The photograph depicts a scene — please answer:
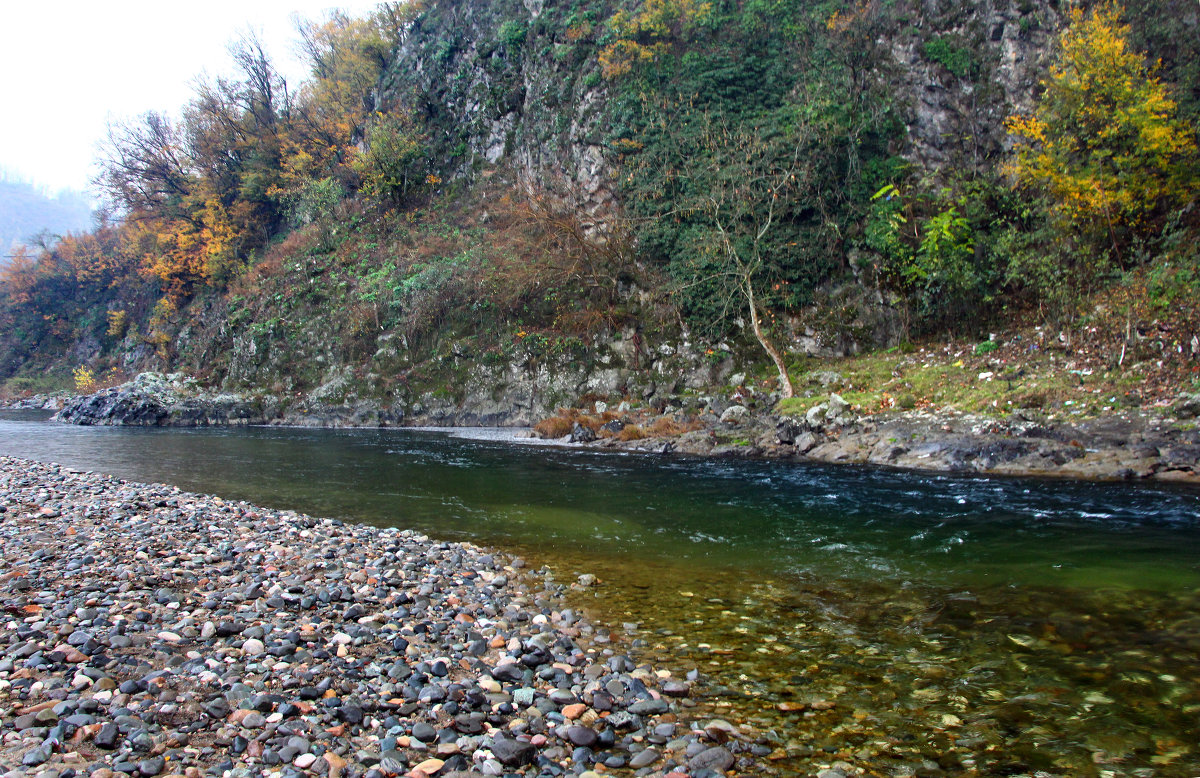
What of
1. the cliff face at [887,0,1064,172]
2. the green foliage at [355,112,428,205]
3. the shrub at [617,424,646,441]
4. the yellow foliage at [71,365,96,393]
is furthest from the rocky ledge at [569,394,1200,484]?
the yellow foliage at [71,365,96,393]

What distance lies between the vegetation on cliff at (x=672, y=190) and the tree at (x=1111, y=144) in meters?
0.09

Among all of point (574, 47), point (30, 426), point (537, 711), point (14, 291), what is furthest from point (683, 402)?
point (14, 291)

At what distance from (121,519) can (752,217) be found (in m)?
23.2

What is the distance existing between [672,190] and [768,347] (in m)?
9.39

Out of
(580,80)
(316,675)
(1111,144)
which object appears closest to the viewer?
(316,675)

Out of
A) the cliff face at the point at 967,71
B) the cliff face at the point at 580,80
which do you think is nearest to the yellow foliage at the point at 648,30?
the cliff face at the point at 580,80

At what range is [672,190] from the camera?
2800 cm

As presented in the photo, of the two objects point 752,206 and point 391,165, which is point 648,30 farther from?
point 391,165

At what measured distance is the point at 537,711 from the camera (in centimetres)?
429

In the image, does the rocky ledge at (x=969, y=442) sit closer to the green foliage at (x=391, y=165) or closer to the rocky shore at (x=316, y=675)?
the rocky shore at (x=316, y=675)

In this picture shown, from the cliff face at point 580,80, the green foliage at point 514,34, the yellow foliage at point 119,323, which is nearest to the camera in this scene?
Result: the cliff face at point 580,80

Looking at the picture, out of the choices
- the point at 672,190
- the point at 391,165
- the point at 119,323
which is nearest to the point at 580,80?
the point at 672,190

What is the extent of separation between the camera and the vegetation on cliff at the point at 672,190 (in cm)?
1875

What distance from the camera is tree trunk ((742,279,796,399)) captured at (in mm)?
22031
